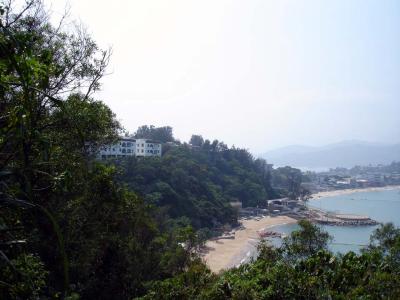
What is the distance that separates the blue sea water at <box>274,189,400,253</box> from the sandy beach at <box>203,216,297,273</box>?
2.55 metres

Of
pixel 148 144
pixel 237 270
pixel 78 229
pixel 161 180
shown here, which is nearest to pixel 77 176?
Result: pixel 78 229

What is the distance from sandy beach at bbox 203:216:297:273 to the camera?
25105 millimetres

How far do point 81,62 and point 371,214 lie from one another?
5156 cm

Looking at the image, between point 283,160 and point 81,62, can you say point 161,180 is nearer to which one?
point 81,62

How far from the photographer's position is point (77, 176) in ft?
15.5

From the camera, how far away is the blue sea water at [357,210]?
3375 cm

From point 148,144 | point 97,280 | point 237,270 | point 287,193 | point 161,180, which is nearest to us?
point 237,270

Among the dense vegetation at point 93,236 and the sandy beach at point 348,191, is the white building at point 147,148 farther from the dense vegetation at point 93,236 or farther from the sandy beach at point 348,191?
the sandy beach at point 348,191

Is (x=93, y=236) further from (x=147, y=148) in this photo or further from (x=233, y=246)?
(x=147, y=148)

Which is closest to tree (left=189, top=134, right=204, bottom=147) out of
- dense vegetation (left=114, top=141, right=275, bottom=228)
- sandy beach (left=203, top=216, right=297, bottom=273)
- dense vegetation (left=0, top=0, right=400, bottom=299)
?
dense vegetation (left=114, top=141, right=275, bottom=228)

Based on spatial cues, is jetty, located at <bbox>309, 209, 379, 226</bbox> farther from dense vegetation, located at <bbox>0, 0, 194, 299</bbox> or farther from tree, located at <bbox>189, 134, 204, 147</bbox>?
dense vegetation, located at <bbox>0, 0, 194, 299</bbox>

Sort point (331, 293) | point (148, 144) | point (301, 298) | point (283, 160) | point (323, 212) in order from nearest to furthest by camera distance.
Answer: point (331, 293)
point (301, 298)
point (148, 144)
point (323, 212)
point (283, 160)

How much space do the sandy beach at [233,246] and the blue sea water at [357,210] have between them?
2.55 meters

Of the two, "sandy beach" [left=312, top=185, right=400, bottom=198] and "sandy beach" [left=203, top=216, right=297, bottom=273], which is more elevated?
"sandy beach" [left=312, top=185, right=400, bottom=198]
